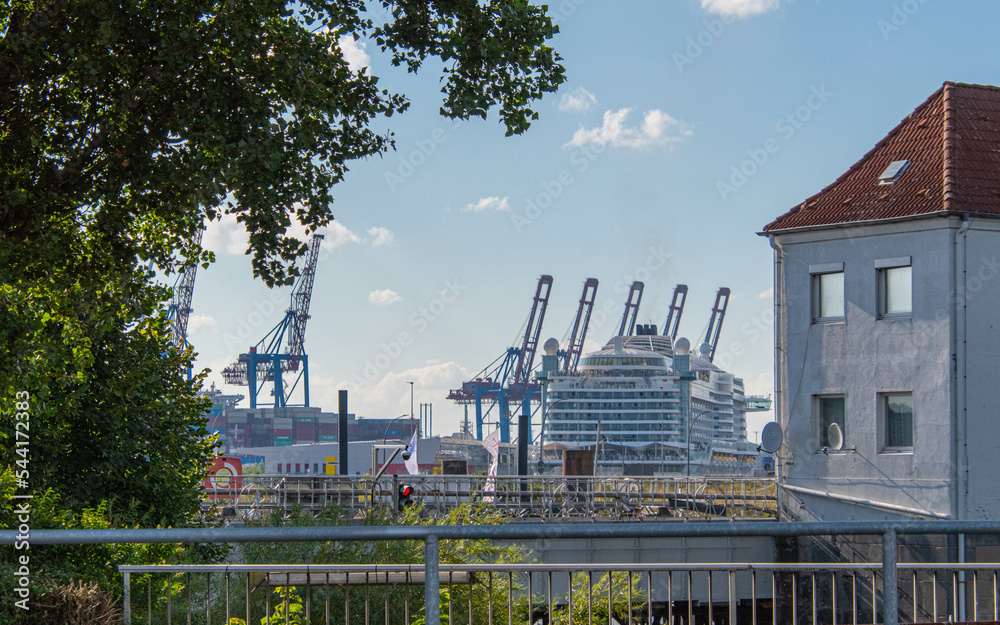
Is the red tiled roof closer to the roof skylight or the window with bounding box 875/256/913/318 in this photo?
the roof skylight

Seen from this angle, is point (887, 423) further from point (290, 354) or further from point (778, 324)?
point (290, 354)

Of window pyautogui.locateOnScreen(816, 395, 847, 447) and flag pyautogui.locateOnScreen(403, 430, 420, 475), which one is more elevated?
window pyautogui.locateOnScreen(816, 395, 847, 447)

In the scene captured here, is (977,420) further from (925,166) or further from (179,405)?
(179,405)

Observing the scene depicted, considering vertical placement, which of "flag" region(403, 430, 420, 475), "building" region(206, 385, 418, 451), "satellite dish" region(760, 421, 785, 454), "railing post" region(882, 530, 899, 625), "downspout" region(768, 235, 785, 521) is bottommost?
"building" region(206, 385, 418, 451)

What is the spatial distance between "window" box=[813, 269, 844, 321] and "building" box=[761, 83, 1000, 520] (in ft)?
0.11

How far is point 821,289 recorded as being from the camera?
25984 mm

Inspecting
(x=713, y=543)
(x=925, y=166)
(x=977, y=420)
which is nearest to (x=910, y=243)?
(x=925, y=166)

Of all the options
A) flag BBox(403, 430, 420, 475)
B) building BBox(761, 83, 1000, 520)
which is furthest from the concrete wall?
flag BBox(403, 430, 420, 475)

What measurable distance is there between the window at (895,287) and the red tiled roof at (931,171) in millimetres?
1161

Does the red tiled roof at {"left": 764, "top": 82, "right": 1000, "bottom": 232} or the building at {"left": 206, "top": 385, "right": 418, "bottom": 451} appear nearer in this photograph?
the red tiled roof at {"left": 764, "top": 82, "right": 1000, "bottom": 232}

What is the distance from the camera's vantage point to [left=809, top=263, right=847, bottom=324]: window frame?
25281 mm

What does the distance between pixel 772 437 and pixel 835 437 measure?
5.06ft

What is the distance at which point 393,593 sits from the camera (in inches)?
412

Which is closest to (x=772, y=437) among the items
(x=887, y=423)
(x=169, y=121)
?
(x=887, y=423)
